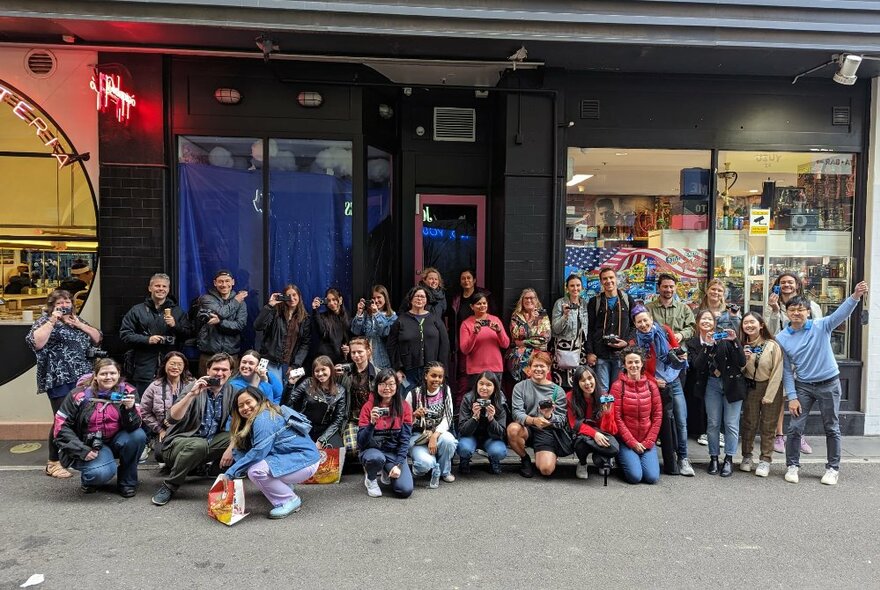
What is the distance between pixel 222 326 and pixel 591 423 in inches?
157

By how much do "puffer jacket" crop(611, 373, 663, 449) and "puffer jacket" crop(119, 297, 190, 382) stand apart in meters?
4.61

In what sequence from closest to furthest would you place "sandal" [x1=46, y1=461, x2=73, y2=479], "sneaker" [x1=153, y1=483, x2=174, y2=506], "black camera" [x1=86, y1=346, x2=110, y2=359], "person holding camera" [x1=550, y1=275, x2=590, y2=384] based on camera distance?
"sneaker" [x1=153, y1=483, x2=174, y2=506] < "sandal" [x1=46, y1=461, x2=73, y2=479] < "black camera" [x1=86, y1=346, x2=110, y2=359] < "person holding camera" [x1=550, y1=275, x2=590, y2=384]

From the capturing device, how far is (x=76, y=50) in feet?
22.3

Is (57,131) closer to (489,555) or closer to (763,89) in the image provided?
(489,555)

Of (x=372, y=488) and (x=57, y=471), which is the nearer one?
(x=372, y=488)

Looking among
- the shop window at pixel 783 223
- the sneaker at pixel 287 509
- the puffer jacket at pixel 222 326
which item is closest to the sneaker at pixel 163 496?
the sneaker at pixel 287 509

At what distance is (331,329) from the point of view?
6.57 m

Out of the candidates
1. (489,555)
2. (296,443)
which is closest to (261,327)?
(296,443)

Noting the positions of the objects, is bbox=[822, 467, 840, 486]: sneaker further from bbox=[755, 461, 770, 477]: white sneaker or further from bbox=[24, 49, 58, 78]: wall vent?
bbox=[24, 49, 58, 78]: wall vent

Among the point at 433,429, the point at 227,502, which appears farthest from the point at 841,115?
the point at 227,502

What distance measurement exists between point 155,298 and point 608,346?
493cm

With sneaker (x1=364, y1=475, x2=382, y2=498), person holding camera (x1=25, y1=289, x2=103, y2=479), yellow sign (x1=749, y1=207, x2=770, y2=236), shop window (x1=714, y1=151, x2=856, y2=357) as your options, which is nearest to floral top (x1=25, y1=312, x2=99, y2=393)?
person holding camera (x1=25, y1=289, x2=103, y2=479)

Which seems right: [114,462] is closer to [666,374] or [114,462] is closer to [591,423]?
[591,423]

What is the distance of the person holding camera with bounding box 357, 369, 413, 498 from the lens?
530cm
